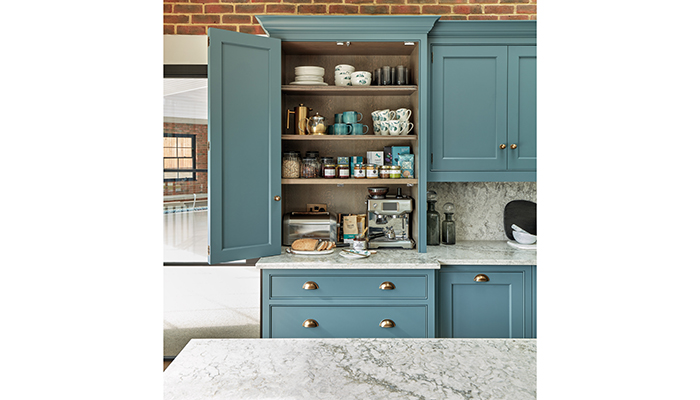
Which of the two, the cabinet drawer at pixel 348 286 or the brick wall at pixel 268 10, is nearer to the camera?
the cabinet drawer at pixel 348 286

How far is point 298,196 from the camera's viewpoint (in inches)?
112

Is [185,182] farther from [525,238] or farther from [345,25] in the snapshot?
[525,238]

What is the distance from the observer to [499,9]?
9.21 feet

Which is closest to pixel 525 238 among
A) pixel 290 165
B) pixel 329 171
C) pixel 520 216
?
pixel 520 216

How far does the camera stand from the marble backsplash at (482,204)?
2.91 meters

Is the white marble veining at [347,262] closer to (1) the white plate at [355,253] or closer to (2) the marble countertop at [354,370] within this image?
(1) the white plate at [355,253]

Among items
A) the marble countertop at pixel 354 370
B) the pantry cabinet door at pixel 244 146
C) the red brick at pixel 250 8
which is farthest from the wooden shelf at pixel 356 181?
the marble countertop at pixel 354 370

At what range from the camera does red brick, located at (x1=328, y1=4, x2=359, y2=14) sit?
2725 millimetres

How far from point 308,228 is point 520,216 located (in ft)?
4.99

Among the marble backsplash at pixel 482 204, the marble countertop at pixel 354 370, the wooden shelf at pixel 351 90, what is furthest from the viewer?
the marble backsplash at pixel 482 204
